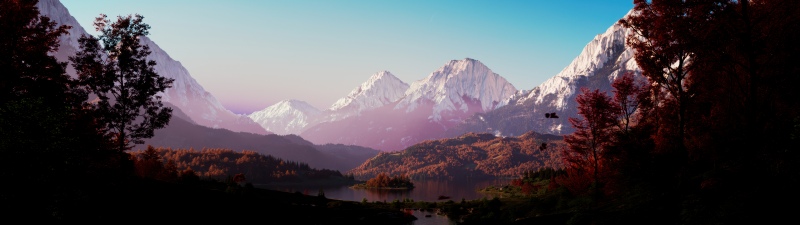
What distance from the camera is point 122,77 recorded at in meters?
45.5

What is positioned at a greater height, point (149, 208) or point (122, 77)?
point (122, 77)

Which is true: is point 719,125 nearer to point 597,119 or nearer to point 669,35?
point 669,35

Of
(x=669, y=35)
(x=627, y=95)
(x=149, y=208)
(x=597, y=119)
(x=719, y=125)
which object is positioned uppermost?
(x=627, y=95)

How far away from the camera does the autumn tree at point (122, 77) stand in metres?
43.4

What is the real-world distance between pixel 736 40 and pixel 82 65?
51.4 metres

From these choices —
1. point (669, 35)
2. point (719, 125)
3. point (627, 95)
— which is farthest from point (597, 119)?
point (669, 35)

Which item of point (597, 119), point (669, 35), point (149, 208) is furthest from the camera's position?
point (597, 119)

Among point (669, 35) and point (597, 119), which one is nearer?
point (669, 35)

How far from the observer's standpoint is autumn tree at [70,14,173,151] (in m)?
43.4

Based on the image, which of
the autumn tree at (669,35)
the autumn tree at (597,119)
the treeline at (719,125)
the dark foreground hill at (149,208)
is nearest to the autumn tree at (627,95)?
the autumn tree at (597,119)

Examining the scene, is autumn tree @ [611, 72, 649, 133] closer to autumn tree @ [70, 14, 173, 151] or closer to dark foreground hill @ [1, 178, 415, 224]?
dark foreground hill @ [1, 178, 415, 224]

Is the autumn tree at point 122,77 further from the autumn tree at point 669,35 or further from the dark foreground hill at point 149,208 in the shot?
the autumn tree at point 669,35

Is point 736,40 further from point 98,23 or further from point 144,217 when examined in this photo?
point 98,23

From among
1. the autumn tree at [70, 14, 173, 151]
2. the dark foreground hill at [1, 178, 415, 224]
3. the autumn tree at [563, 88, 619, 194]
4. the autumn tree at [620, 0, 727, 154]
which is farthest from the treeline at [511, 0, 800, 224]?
the autumn tree at [70, 14, 173, 151]
